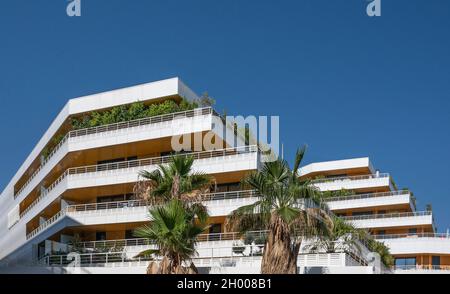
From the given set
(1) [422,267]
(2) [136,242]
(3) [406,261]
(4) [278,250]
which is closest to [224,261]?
(4) [278,250]

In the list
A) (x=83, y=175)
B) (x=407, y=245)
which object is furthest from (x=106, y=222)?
(x=407, y=245)

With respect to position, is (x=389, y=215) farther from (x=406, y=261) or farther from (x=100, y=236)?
(x=100, y=236)

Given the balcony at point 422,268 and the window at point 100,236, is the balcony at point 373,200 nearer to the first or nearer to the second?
the balcony at point 422,268

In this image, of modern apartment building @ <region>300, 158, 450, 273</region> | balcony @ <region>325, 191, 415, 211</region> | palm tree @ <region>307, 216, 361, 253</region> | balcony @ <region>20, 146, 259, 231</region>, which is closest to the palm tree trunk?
palm tree @ <region>307, 216, 361, 253</region>

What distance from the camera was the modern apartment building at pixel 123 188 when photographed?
37781 mm

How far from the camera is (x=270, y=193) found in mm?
28219

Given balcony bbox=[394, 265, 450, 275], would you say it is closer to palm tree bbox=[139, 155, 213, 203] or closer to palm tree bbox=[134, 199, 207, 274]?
palm tree bbox=[139, 155, 213, 203]

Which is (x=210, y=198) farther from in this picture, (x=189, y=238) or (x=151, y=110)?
(x=189, y=238)

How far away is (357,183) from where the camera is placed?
245 feet

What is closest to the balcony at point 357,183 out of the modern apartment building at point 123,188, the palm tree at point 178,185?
the modern apartment building at point 123,188

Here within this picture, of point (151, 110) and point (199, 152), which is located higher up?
point (151, 110)

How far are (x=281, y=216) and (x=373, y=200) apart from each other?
4383 cm

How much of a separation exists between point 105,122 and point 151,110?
13.3 feet
